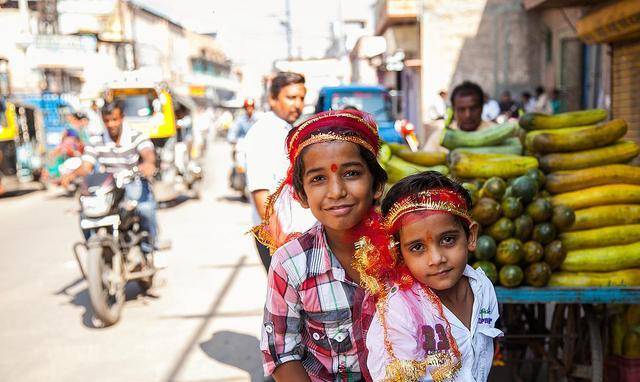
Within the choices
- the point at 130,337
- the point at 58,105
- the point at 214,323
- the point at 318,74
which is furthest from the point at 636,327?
the point at 318,74

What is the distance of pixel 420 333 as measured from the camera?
1764mm

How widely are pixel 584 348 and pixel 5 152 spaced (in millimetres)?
13875

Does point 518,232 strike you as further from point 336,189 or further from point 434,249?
point 336,189

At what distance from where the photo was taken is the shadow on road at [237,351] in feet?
14.4

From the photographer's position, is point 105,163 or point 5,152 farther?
point 5,152

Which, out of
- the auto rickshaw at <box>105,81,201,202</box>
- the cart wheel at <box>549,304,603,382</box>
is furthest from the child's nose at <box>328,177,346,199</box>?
the auto rickshaw at <box>105,81,201,202</box>

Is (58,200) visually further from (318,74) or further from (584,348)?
(318,74)

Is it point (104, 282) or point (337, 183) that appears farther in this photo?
point (104, 282)

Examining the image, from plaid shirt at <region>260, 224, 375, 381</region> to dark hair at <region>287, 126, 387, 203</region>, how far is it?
0.18 m

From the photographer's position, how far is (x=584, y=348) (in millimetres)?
3568

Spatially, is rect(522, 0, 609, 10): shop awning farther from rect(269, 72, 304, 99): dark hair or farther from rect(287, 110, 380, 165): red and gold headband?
rect(287, 110, 380, 165): red and gold headband

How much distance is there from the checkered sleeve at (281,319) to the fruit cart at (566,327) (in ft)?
4.56

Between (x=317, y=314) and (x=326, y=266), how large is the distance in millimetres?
151

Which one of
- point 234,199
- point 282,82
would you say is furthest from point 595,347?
point 234,199
